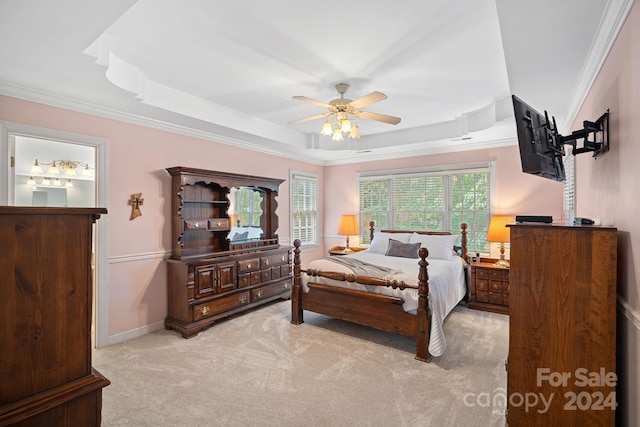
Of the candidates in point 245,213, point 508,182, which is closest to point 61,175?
point 245,213

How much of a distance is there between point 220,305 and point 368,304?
1848mm

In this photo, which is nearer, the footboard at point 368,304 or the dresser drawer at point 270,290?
the footboard at point 368,304

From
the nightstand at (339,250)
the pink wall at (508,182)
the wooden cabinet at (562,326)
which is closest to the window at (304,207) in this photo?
the nightstand at (339,250)

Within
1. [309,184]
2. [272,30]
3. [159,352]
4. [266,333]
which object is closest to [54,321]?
[272,30]

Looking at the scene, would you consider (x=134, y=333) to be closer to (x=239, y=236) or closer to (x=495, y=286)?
(x=239, y=236)

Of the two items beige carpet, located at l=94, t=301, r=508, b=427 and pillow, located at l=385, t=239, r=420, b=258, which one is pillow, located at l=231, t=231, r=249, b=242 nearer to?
beige carpet, located at l=94, t=301, r=508, b=427

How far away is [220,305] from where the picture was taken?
13.1ft

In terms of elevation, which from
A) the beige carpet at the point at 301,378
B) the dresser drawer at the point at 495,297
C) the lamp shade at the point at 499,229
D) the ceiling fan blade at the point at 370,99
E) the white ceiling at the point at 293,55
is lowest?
the beige carpet at the point at 301,378

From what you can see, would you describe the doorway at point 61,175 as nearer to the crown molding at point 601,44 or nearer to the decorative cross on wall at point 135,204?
the decorative cross on wall at point 135,204

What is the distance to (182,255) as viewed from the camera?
12.7ft

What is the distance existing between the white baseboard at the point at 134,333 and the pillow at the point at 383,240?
3281 millimetres

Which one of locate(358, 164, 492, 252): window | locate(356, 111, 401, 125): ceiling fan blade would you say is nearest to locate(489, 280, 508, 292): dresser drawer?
locate(358, 164, 492, 252): window

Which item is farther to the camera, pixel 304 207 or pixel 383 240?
pixel 304 207

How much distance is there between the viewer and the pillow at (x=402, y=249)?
4793 millimetres
